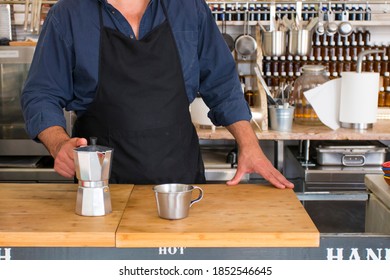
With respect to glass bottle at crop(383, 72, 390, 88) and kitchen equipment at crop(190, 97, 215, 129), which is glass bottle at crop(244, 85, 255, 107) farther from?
glass bottle at crop(383, 72, 390, 88)

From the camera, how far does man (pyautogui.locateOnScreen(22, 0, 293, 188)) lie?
6.69 ft

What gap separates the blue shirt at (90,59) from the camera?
2012 mm

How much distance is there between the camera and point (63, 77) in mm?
2068

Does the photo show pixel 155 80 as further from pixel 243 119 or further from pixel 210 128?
pixel 210 128

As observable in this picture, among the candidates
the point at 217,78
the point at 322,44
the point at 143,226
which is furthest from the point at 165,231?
the point at 322,44

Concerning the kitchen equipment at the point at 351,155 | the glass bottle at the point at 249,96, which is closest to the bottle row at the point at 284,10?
the glass bottle at the point at 249,96

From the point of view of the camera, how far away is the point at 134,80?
207 cm

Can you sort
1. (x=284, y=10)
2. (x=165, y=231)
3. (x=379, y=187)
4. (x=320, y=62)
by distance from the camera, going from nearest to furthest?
(x=165, y=231) → (x=379, y=187) → (x=284, y=10) → (x=320, y=62)

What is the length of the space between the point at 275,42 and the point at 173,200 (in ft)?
8.52

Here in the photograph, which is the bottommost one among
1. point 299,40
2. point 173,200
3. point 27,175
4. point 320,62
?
point 27,175

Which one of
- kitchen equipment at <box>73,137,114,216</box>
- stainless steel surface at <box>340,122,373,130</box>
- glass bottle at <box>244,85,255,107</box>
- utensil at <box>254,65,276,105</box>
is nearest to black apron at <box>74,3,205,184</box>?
kitchen equipment at <box>73,137,114,216</box>

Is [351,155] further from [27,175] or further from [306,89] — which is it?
[27,175]

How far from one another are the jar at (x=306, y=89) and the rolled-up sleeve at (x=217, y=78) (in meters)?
1.72
